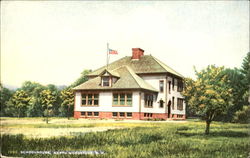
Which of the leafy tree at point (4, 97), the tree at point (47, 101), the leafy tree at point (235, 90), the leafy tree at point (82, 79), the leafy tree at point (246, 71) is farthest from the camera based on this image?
the leafy tree at point (4, 97)

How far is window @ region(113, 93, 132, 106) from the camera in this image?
307 inches

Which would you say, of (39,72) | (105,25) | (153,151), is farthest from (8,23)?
(153,151)

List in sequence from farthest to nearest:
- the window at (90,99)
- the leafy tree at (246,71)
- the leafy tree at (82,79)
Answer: the window at (90,99), the leafy tree at (82,79), the leafy tree at (246,71)

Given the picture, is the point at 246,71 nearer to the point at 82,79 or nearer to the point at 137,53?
the point at 137,53

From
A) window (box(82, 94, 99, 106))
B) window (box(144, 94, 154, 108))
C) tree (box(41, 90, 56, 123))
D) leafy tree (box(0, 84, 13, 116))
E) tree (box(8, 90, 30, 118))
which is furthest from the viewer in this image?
leafy tree (box(0, 84, 13, 116))

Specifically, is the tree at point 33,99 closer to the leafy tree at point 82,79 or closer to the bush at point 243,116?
the leafy tree at point 82,79

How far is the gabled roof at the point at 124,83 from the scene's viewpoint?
786cm

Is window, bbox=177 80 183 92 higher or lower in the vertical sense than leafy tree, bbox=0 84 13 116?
higher

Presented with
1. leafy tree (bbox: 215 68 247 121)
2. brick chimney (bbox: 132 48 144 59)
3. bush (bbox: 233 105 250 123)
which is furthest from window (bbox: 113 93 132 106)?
bush (bbox: 233 105 250 123)

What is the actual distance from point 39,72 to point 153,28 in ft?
8.13

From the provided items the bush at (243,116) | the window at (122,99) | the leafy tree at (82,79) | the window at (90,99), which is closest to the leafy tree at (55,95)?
the leafy tree at (82,79)

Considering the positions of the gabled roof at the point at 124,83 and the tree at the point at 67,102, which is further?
the tree at the point at 67,102

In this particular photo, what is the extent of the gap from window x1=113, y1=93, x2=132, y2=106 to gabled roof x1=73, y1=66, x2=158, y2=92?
0.18 m

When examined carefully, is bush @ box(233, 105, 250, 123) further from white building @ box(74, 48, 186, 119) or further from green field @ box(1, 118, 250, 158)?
white building @ box(74, 48, 186, 119)
